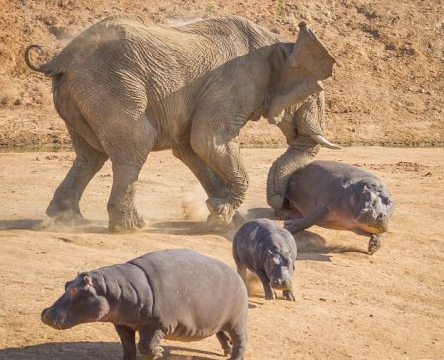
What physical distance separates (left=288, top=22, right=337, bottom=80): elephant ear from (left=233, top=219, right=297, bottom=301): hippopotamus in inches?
118

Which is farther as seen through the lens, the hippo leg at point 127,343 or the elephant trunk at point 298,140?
the elephant trunk at point 298,140

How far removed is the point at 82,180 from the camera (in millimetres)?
11297

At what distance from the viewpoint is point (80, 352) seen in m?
6.79

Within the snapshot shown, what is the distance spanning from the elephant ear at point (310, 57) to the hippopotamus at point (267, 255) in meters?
3.01

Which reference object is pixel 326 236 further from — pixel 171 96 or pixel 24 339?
pixel 24 339

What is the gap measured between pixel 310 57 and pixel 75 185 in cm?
287

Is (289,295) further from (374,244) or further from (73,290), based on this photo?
(73,290)

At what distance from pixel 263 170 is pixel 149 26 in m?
5.40

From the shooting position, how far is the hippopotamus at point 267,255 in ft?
26.7

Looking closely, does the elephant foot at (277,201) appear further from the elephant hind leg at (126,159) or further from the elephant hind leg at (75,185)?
the elephant hind leg at (75,185)

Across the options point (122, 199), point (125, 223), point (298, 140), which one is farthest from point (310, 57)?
point (125, 223)

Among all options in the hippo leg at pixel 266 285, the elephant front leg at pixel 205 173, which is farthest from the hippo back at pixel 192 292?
the elephant front leg at pixel 205 173

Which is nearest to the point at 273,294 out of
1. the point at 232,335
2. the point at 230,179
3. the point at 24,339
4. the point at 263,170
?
the point at 232,335

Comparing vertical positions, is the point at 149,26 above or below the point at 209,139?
above
